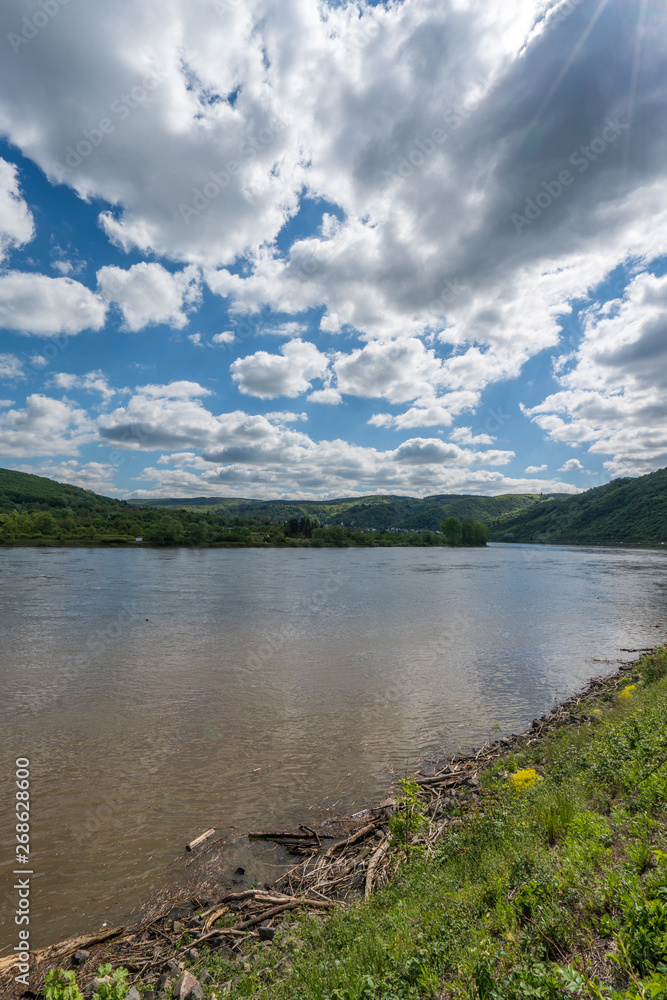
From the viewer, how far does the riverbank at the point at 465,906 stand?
397 cm

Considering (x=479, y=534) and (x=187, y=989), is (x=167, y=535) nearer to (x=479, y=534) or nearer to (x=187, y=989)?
(x=479, y=534)

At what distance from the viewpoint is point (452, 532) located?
600 feet

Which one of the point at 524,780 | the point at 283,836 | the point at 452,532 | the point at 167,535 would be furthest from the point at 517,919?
the point at 452,532

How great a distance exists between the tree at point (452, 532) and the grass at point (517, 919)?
179780 mm

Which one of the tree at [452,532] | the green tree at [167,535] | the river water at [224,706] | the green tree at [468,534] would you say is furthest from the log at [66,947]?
the green tree at [468,534]

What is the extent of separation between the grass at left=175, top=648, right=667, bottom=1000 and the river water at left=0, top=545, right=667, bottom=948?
12.5 feet

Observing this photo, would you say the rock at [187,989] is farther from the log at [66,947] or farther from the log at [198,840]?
the log at [198,840]

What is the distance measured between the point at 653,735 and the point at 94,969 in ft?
31.5

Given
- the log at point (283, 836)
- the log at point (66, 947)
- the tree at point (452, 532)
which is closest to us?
the log at point (66, 947)

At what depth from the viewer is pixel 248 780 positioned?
11195 millimetres

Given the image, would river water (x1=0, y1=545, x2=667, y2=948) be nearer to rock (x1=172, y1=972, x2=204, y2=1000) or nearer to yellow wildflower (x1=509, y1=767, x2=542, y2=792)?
rock (x1=172, y1=972, x2=204, y2=1000)

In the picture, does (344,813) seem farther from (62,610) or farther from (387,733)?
(62,610)

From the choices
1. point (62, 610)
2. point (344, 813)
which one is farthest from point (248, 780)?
point (62, 610)

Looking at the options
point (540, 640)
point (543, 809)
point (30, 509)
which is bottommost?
point (540, 640)
